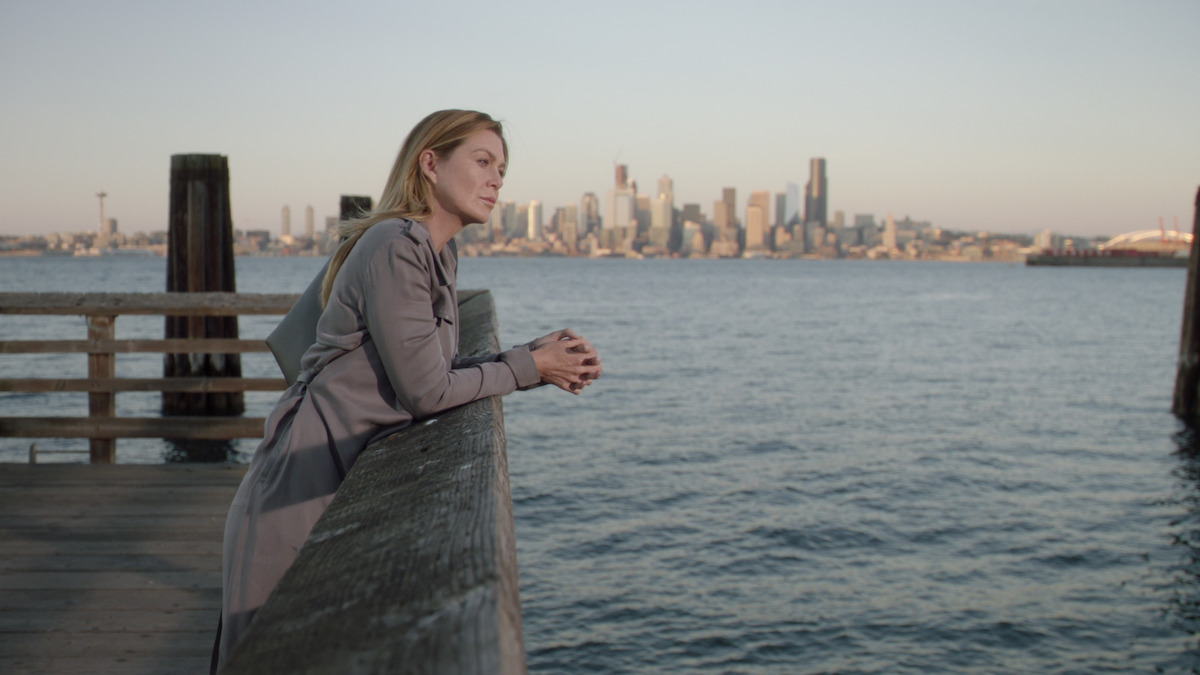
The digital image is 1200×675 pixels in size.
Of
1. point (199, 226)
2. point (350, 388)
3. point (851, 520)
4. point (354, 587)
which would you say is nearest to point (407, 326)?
point (350, 388)

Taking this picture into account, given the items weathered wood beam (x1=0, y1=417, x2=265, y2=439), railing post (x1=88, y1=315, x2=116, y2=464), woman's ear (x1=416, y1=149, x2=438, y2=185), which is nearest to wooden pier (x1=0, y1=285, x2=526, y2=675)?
woman's ear (x1=416, y1=149, x2=438, y2=185)

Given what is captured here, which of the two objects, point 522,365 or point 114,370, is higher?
point 522,365

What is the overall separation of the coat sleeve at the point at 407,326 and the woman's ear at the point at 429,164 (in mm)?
313

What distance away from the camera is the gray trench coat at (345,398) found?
1.87 metres

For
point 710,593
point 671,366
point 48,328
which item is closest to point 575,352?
point 710,593

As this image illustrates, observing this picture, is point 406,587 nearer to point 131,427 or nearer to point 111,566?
point 111,566

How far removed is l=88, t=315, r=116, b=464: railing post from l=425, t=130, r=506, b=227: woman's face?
457 cm

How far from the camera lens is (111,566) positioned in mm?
4297

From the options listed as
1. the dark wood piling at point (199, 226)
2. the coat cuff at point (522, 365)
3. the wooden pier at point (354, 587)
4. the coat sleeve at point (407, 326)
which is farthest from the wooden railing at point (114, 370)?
the coat sleeve at point (407, 326)

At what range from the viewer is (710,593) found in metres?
9.45

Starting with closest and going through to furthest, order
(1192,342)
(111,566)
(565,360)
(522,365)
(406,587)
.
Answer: (406,587), (522,365), (565,360), (111,566), (1192,342)

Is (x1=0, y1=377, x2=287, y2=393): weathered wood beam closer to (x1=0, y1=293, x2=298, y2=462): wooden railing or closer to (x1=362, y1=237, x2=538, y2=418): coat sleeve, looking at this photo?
(x1=0, y1=293, x2=298, y2=462): wooden railing

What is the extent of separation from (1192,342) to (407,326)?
720 inches

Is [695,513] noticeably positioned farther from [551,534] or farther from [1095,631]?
[1095,631]
